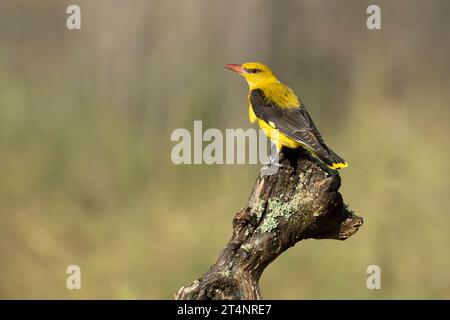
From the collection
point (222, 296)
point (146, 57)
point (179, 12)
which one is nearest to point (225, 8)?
point (179, 12)

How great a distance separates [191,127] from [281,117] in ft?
5.86

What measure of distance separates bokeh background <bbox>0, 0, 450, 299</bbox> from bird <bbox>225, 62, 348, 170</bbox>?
49.8 inches

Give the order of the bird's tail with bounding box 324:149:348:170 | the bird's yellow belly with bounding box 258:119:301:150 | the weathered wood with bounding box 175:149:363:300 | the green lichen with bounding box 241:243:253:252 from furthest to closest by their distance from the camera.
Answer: the bird's yellow belly with bounding box 258:119:301:150, the bird's tail with bounding box 324:149:348:170, the green lichen with bounding box 241:243:253:252, the weathered wood with bounding box 175:149:363:300

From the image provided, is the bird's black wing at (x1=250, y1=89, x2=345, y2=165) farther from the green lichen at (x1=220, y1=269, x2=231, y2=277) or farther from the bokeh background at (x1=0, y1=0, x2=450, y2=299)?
the bokeh background at (x1=0, y1=0, x2=450, y2=299)

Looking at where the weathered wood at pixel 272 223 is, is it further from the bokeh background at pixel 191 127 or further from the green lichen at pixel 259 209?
the bokeh background at pixel 191 127

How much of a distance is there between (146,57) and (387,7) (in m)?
2.39

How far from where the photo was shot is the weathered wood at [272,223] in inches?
140

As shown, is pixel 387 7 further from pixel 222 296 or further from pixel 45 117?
pixel 222 296

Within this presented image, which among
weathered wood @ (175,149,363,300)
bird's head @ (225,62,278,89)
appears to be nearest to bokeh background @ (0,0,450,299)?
bird's head @ (225,62,278,89)

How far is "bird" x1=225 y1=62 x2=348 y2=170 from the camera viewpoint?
4523mm

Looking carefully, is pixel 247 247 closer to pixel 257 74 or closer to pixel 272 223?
pixel 272 223

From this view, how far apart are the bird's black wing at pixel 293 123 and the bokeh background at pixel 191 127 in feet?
4.93

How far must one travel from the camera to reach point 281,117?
4.88 m

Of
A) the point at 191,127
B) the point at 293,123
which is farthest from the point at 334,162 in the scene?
the point at 191,127
